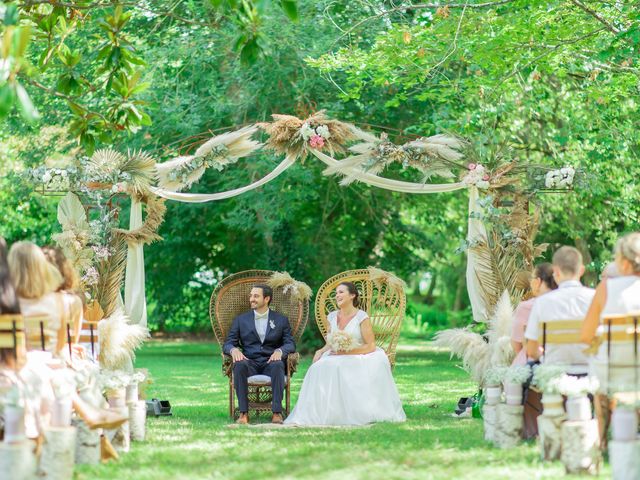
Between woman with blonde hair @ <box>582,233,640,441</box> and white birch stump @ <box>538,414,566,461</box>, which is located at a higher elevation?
woman with blonde hair @ <box>582,233,640,441</box>

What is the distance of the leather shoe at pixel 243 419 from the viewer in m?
9.48

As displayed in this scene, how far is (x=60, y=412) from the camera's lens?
20.4 feet

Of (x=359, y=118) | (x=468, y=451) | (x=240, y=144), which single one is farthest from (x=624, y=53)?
(x=359, y=118)

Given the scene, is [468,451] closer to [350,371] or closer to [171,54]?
[350,371]

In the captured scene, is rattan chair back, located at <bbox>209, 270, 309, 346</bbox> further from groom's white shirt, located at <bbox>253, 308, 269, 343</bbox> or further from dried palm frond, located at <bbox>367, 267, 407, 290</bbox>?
dried palm frond, located at <bbox>367, 267, 407, 290</bbox>

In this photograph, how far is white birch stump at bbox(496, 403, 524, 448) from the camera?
7.27 meters

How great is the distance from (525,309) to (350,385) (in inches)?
83.0

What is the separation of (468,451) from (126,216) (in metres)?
12.4

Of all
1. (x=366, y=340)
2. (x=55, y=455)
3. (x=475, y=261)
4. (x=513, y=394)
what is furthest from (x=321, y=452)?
(x=475, y=261)

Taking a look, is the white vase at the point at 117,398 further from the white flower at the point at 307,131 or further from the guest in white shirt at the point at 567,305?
the white flower at the point at 307,131

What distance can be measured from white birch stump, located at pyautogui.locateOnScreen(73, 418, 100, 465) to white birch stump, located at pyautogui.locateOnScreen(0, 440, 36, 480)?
1186 millimetres

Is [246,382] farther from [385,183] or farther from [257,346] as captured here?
[385,183]

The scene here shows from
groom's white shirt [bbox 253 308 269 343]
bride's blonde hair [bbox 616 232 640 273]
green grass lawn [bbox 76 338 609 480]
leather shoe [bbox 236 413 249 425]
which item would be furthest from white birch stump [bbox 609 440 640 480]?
groom's white shirt [bbox 253 308 269 343]

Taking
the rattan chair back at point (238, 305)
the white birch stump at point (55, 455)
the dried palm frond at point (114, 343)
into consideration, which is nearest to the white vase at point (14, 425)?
the white birch stump at point (55, 455)
